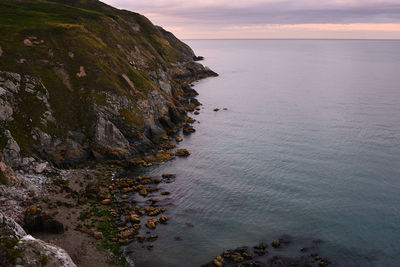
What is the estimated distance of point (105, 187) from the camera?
196 ft

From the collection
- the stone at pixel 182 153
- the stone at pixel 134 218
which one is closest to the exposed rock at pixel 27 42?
the stone at pixel 182 153

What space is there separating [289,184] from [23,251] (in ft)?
155

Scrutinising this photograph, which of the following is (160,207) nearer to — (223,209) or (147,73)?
(223,209)

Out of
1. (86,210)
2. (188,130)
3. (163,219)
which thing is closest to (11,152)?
(86,210)

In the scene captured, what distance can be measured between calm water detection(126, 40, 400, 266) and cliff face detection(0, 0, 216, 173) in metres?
12.2

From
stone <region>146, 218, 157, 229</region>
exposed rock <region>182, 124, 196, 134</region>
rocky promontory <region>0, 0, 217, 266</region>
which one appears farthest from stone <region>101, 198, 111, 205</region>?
exposed rock <region>182, 124, 196, 134</region>

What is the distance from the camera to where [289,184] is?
63.2 m

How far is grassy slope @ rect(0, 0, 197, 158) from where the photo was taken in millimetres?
71562

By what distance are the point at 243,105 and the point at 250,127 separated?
1254 inches

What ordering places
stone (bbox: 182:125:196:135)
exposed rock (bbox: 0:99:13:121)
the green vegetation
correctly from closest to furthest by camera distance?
the green vegetation
exposed rock (bbox: 0:99:13:121)
stone (bbox: 182:125:196:135)

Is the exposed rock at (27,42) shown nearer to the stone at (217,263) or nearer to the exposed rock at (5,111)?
the exposed rock at (5,111)

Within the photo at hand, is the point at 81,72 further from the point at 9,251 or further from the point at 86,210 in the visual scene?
the point at 9,251

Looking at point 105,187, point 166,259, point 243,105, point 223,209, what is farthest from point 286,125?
point 166,259

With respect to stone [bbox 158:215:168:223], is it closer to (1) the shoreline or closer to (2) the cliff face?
(1) the shoreline
